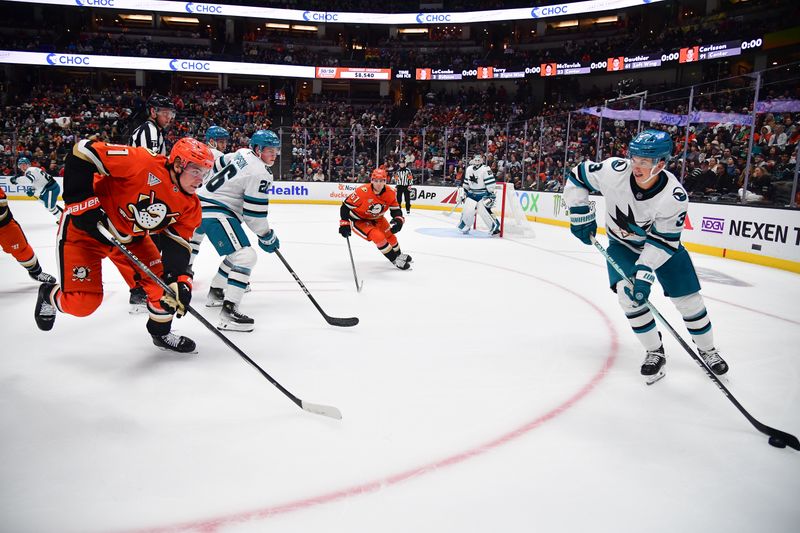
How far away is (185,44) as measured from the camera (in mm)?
26172

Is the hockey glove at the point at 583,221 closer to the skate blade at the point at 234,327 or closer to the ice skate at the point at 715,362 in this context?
the ice skate at the point at 715,362

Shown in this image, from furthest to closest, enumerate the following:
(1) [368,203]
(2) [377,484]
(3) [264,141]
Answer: (1) [368,203]
(3) [264,141]
(2) [377,484]

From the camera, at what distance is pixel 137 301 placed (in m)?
4.17

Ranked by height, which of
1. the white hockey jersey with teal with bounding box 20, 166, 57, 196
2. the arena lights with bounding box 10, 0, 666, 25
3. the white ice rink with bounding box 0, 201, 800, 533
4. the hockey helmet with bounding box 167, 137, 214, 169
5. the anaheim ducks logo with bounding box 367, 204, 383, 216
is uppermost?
the arena lights with bounding box 10, 0, 666, 25

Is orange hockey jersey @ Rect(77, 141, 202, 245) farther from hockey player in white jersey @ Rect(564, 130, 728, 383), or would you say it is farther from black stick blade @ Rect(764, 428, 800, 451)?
black stick blade @ Rect(764, 428, 800, 451)

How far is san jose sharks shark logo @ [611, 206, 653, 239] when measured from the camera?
3.01 m

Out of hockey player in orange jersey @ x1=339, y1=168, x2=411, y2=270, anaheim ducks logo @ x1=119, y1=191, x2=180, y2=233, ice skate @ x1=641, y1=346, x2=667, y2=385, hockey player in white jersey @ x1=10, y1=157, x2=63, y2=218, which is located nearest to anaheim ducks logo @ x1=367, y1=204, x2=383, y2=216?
hockey player in orange jersey @ x1=339, y1=168, x2=411, y2=270

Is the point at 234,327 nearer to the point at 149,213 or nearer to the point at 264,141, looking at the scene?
the point at 149,213

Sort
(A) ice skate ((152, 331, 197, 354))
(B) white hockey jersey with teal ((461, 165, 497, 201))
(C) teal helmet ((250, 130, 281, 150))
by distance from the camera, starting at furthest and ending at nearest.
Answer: (B) white hockey jersey with teal ((461, 165, 497, 201)) → (C) teal helmet ((250, 130, 281, 150)) → (A) ice skate ((152, 331, 197, 354))

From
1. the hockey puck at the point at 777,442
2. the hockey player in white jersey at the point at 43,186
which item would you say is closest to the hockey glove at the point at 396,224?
the hockey puck at the point at 777,442

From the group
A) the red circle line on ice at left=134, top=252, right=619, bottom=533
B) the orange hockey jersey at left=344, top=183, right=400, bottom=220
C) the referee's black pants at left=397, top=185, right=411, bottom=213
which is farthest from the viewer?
the referee's black pants at left=397, top=185, right=411, bottom=213

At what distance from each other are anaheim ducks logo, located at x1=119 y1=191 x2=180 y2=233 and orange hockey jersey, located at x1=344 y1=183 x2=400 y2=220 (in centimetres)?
314

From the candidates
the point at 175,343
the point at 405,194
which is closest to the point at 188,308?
the point at 175,343

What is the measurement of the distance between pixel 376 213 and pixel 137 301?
280 cm
